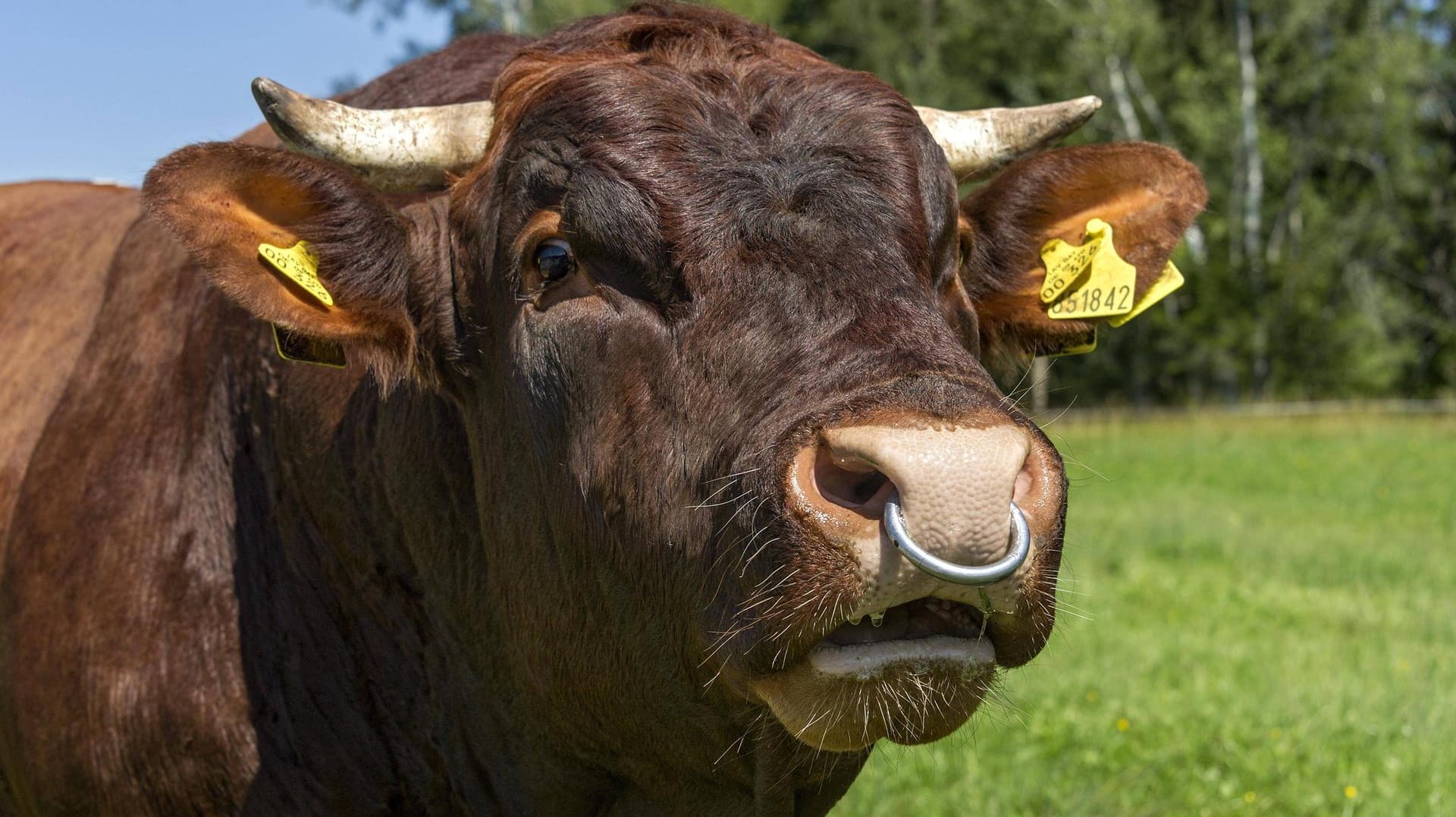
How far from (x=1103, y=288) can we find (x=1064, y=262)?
0.43 feet

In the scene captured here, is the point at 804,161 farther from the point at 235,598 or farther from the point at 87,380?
the point at 87,380

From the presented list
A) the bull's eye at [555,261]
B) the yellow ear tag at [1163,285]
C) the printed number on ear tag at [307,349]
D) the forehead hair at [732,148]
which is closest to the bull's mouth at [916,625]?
the forehead hair at [732,148]

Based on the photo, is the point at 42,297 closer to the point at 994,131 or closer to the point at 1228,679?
the point at 994,131

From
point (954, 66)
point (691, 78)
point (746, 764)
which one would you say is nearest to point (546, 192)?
point (691, 78)

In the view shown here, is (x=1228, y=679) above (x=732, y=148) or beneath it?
beneath

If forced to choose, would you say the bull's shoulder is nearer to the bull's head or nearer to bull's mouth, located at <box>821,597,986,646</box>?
the bull's head

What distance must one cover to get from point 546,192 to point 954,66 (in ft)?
122

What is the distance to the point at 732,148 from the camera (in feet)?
8.86

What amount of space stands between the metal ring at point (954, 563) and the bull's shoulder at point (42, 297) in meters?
2.76

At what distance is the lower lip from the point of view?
222 centimetres

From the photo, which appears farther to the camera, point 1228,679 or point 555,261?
point 1228,679

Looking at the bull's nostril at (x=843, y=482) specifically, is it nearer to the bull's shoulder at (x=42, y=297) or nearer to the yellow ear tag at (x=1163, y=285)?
the yellow ear tag at (x=1163, y=285)

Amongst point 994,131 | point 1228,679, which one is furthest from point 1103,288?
point 1228,679

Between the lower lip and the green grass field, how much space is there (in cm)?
41
